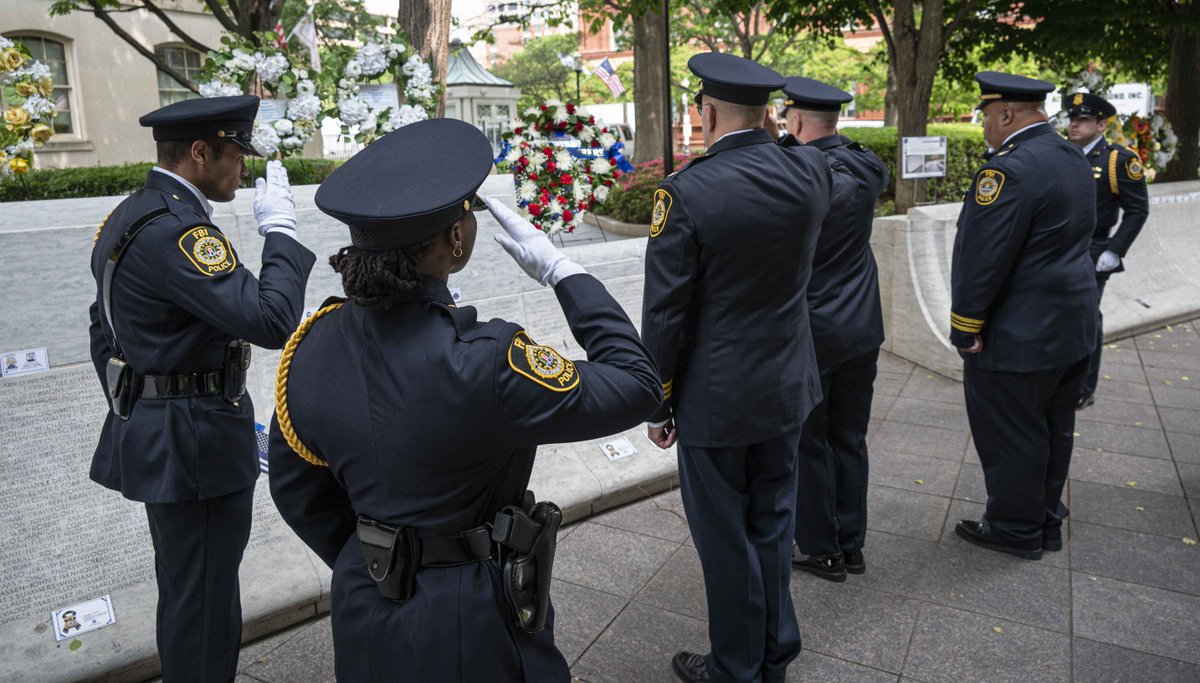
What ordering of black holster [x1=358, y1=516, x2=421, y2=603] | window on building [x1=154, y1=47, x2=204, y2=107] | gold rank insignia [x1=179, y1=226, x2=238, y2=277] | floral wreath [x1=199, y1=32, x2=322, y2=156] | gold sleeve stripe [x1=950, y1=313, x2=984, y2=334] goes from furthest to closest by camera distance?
window on building [x1=154, y1=47, x2=204, y2=107], floral wreath [x1=199, y1=32, x2=322, y2=156], gold sleeve stripe [x1=950, y1=313, x2=984, y2=334], gold rank insignia [x1=179, y1=226, x2=238, y2=277], black holster [x1=358, y1=516, x2=421, y2=603]

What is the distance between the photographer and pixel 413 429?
1688 millimetres

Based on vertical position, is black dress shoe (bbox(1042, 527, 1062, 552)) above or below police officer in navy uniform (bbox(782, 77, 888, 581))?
below

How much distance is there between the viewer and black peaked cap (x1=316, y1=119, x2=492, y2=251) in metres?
1.63

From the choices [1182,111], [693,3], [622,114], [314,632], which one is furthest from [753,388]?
[622,114]

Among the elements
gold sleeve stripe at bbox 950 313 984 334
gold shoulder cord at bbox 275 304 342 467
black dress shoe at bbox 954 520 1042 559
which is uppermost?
gold shoulder cord at bbox 275 304 342 467

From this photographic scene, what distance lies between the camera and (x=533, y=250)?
6.51ft

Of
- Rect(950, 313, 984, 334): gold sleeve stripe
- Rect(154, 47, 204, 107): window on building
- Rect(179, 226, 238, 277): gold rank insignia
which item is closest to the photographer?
Rect(179, 226, 238, 277): gold rank insignia

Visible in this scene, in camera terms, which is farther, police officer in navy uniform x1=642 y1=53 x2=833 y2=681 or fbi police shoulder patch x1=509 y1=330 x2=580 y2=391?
police officer in navy uniform x1=642 y1=53 x2=833 y2=681

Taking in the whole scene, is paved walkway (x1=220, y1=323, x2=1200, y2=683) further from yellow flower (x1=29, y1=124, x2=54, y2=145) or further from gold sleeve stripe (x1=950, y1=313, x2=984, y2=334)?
yellow flower (x1=29, y1=124, x2=54, y2=145)

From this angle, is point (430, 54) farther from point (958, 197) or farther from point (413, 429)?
point (958, 197)

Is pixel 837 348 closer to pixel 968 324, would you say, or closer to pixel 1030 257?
pixel 968 324

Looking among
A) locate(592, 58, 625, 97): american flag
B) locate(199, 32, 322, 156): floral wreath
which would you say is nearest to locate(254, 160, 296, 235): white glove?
locate(199, 32, 322, 156): floral wreath

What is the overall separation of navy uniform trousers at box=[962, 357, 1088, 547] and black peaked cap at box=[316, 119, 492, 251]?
10.6ft

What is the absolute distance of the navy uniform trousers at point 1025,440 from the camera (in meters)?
4.15
